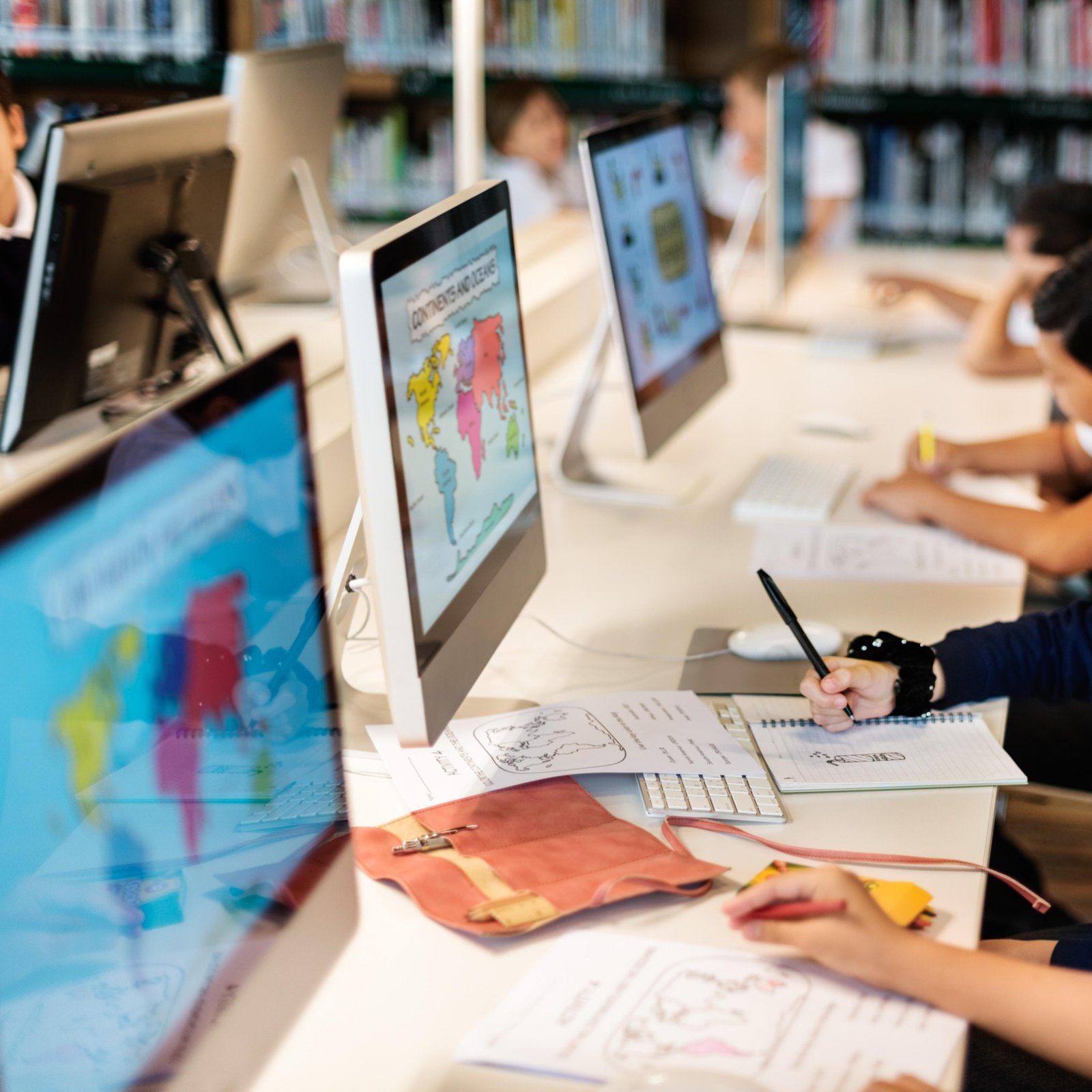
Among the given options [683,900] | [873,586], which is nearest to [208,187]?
[873,586]

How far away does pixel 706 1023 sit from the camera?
790mm

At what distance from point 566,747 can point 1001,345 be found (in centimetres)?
174

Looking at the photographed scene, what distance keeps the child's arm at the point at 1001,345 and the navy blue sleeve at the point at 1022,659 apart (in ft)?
4.36

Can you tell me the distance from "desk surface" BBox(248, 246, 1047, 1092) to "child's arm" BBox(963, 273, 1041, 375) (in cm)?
3

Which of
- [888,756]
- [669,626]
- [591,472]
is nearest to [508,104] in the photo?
[591,472]

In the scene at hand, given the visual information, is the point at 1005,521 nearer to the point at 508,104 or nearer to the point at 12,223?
the point at 12,223

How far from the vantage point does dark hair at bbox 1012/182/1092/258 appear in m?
2.44

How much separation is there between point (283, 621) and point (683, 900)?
374mm

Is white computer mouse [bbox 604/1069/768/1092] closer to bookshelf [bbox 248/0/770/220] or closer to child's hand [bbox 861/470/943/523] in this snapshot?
child's hand [bbox 861/470/943/523]

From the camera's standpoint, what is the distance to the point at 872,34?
12.7 ft

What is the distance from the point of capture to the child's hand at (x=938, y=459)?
1905mm

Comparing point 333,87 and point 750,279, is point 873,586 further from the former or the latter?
point 750,279

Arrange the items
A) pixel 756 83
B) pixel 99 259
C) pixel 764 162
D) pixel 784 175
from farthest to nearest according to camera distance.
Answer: pixel 764 162 → pixel 756 83 → pixel 784 175 → pixel 99 259

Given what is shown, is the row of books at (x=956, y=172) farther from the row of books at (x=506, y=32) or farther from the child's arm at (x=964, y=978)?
the child's arm at (x=964, y=978)
